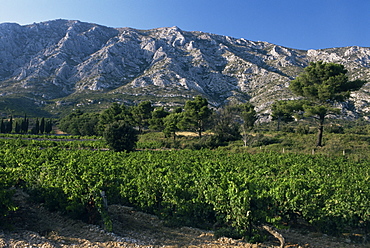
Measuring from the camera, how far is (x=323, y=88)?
28312mm

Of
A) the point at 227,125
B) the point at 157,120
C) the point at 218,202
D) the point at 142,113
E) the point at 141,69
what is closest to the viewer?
the point at 218,202

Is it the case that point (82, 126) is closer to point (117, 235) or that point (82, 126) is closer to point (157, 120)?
point (157, 120)

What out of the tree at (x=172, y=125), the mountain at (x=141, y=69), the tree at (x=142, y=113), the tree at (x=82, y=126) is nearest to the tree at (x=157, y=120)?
the tree at (x=142, y=113)

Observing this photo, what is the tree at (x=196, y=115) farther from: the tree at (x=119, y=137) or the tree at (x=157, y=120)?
the tree at (x=119, y=137)

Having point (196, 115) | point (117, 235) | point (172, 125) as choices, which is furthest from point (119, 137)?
point (117, 235)

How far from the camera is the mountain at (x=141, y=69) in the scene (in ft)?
374

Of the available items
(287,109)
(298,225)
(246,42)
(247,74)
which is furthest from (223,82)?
(298,225)

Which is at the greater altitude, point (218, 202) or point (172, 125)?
point (172, 125)

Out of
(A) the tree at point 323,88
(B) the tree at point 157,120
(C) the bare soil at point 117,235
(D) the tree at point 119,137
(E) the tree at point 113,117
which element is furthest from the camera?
(E) the tree at point 113,117

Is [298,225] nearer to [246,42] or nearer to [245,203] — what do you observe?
[245,203]

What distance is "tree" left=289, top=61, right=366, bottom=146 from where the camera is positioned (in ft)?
92.5

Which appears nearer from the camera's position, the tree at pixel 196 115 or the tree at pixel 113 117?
the tree at pixel 196 115

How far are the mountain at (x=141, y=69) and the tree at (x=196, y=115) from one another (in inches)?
2061

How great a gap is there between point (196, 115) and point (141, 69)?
407ft
